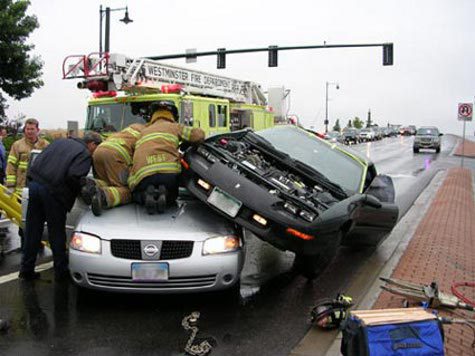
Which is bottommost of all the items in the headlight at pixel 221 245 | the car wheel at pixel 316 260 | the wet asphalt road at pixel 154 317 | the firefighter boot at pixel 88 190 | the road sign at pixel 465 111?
the wet asphalt road at pixel 154 317

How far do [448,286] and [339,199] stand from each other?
1.44 metres

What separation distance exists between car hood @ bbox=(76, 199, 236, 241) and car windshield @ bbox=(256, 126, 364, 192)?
1.74 meters

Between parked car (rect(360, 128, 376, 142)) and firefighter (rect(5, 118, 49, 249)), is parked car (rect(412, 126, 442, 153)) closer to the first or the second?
parked car (rect(360, 128, 376, 142))

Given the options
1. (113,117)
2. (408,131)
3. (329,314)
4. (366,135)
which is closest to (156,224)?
(329,314)

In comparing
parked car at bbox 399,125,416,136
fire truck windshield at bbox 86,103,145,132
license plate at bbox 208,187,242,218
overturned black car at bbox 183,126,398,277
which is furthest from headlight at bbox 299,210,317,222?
parked car at bbox 399,125,416,136

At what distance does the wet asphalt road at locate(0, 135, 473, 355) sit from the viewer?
13.2 ft

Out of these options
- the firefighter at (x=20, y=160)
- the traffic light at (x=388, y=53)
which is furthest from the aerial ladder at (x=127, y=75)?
the traffic light at (x=388, y=53)

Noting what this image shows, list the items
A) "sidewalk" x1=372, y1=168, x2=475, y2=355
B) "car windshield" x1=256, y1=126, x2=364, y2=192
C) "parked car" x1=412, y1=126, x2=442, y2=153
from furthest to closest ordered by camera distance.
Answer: "parked car" x1=412, y1=126, x2=442, y2=153 < "car windshield" x1=256, y1=126, x2=364, y2=192 < "sidewalk" x1=372, y1=168, x2=475, y2=355

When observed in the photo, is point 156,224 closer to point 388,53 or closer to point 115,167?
point 115,167

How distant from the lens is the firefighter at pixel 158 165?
5089mm

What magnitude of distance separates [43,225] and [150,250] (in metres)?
1.70

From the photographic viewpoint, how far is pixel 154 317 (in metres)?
4.61

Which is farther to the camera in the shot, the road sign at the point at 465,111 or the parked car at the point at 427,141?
the parked car at the point at 427,141

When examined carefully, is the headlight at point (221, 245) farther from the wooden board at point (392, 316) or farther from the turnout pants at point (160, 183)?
the wooden board at point (392, 316)
